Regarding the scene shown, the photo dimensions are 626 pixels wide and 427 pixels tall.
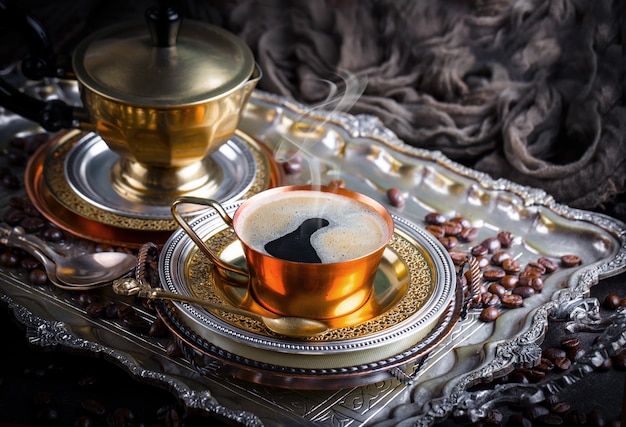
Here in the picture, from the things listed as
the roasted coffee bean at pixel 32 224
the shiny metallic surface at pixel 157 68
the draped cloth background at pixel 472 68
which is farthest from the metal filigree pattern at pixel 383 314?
the draped cloth background at pixel 472 68

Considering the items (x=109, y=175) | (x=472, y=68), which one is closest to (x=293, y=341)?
(x=109, y=175)

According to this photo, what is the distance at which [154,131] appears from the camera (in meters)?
1.30

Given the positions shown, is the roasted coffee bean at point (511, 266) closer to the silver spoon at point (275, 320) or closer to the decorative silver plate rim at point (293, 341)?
A: the decorative silver plate rim at point (293, 341)

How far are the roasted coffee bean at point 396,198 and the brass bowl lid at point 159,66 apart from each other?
321mm

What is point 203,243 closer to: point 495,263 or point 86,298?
point 86,298

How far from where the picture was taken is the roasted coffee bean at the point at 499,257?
1322 mm

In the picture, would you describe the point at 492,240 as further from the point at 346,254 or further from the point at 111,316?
the point at 111,316

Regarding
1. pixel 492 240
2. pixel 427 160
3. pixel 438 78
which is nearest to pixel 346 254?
pixel 492 240

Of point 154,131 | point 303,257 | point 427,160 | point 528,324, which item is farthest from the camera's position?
point 427,160

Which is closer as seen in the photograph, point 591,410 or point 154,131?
point 591,410

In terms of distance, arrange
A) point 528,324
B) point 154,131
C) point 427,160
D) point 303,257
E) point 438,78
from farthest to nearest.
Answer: point 438,78
point 427,160
point 154,131
point 528,324
point 303,257

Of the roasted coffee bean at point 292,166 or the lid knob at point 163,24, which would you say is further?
the roasted coffee bean at point 292,166

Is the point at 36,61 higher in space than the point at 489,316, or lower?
higher

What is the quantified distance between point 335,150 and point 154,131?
0.40m
